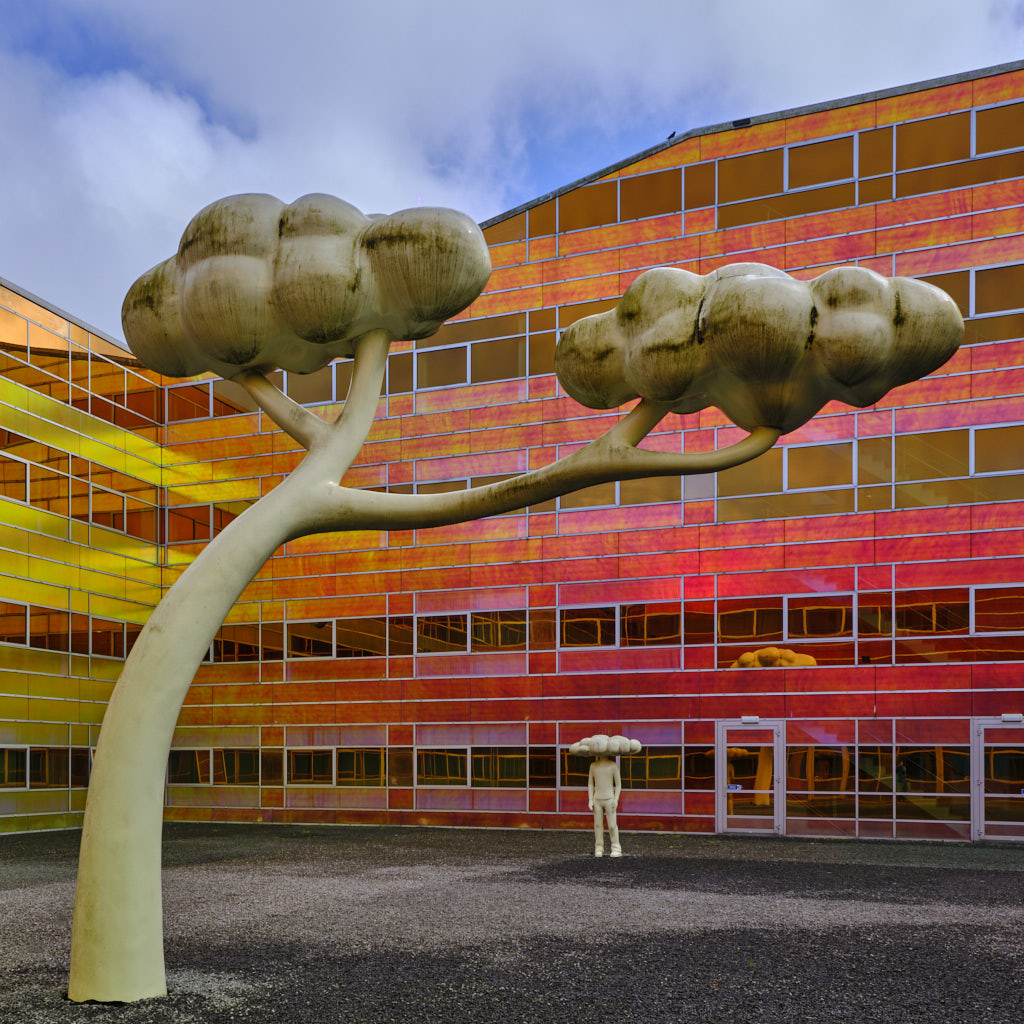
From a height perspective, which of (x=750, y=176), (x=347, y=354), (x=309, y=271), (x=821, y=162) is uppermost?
(x=821, y=162)

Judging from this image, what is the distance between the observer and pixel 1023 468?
25406 millimetres

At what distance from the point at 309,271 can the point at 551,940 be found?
626 cm

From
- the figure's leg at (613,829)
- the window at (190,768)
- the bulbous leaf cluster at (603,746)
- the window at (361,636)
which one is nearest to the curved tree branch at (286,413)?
the bulbous leaf cluster at (603,746)

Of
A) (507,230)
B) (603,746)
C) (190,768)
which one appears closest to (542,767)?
(190,768)

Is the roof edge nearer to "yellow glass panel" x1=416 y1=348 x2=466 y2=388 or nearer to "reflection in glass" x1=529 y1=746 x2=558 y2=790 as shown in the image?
"yellow glass panel" x1=416 y1=348 x2=466 y2=388

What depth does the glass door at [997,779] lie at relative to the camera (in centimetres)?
2472

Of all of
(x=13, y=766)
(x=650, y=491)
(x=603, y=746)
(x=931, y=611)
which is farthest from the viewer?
(x=650, y=491)

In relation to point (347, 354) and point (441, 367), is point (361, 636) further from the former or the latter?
point (347, 354)

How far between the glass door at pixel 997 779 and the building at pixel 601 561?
2.5 inches

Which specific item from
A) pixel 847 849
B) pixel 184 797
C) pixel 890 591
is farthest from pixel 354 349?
pixel 184 797

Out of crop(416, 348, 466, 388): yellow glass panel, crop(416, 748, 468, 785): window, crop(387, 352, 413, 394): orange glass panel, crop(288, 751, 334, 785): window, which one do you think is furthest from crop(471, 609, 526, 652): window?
crop(387, 352, 413, 394): orange glass panel

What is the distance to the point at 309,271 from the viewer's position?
8109 mm

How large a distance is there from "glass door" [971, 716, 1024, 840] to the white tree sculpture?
18872 mm

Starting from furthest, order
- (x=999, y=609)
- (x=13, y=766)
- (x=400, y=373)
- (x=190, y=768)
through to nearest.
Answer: (x=190, y=768) < (x=400, y=373) < (x=13, y=766) < (x=999, y=609)
